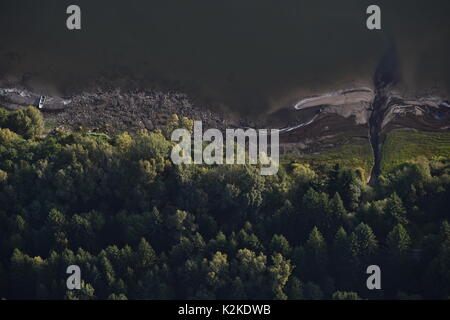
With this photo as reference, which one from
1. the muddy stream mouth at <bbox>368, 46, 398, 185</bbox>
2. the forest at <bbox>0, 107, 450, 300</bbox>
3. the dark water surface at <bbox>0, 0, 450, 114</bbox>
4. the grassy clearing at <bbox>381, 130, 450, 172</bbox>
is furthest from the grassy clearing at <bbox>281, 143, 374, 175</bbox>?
the dark water surface at <bbox>0, 0, 450, 114</bbox>

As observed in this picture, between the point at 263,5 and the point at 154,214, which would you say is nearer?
the point at 154,214

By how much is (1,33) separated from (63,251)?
94.0 feet

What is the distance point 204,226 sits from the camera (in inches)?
2781

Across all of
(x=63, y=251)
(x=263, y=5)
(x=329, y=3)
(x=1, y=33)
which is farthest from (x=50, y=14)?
(x=63, y=251)

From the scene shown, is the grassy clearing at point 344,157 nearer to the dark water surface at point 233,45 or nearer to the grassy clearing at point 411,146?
the grassy clearing at point 411,146

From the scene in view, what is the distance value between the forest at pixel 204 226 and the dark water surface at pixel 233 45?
1323cm

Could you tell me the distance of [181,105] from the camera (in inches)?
3369

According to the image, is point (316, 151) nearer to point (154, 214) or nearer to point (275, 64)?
point (275, 64)

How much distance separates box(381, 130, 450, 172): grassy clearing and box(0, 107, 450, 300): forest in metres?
4.77

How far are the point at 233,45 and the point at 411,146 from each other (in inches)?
686

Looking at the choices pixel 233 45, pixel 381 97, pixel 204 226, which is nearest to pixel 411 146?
pixel 381 97

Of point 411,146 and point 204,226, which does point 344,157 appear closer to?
point 411,146
